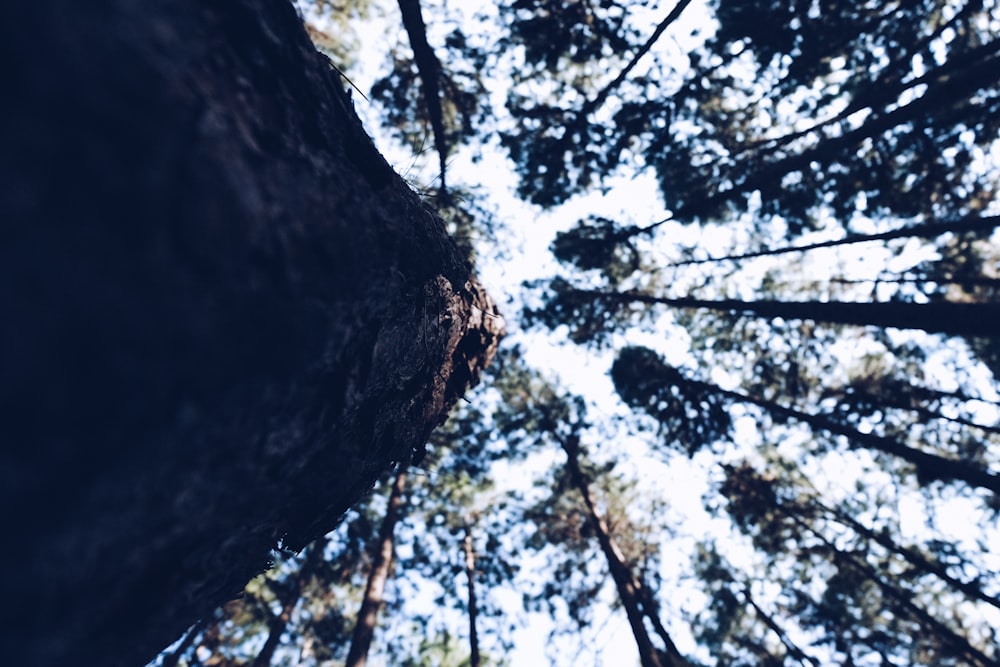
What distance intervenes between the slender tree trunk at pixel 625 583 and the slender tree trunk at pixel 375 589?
16.0 feet

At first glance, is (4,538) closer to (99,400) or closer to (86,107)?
(99,400)

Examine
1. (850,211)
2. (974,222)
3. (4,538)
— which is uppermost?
(850,211)

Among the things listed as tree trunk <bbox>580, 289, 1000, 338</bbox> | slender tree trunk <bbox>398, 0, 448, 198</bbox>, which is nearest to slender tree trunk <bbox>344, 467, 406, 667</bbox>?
slender tree trunk <bbox>398, 0, 448, 198</bbox>

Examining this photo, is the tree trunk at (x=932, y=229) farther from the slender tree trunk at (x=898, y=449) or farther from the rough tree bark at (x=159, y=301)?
the rough tree bark at (x=159, y=301)

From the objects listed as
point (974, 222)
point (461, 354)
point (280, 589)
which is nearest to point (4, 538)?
point (461, 354)

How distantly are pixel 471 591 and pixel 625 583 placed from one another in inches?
190

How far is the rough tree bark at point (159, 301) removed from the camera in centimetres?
101

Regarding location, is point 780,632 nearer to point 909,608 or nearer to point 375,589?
point 909,608

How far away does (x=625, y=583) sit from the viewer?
9.36m

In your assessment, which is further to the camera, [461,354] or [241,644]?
[241,644]

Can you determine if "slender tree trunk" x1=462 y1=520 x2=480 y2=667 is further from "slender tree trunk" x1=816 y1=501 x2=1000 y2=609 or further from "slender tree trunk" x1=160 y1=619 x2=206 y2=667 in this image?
"slender tree trunk" x1=816 y1=501 x2=1000 y2=609

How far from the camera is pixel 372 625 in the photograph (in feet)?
27.6

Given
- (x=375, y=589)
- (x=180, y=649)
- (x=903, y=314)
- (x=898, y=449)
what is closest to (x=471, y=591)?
(x=375, y=589)

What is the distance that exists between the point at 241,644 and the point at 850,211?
1771 centimetres
